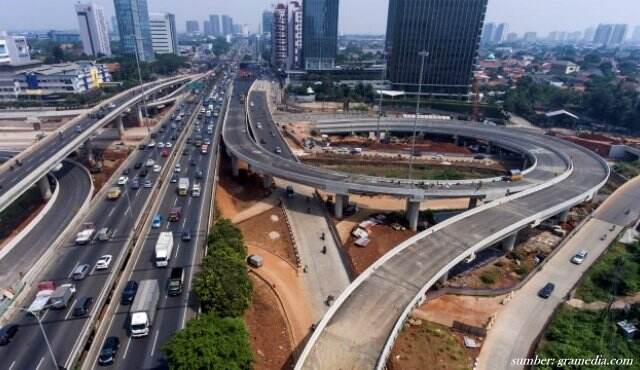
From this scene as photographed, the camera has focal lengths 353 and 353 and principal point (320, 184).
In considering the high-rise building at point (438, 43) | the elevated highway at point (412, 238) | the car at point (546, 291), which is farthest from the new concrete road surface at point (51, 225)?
the high-rise building at point (438, 43)

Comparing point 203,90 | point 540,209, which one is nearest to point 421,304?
point 540,209

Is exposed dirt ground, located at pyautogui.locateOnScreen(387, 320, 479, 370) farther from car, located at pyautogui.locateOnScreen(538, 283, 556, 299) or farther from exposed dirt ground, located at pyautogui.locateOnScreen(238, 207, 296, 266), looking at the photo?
exposed dirt ground, located at pyautogui.locateOnScreen(238, 207, 296, 266)

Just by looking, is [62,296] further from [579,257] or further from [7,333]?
[579,257]

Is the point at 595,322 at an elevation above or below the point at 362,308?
below

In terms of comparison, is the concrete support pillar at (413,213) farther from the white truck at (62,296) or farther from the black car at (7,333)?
the black car at (7,333)

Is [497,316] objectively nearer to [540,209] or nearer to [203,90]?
[540,209]
